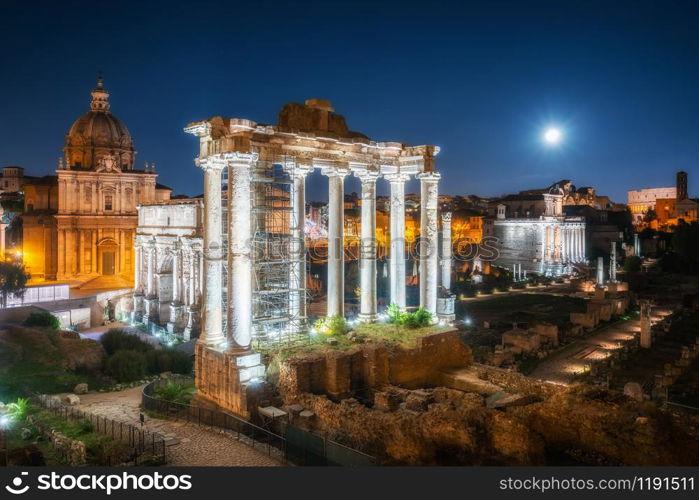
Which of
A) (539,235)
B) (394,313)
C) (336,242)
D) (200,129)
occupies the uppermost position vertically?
(200,129)

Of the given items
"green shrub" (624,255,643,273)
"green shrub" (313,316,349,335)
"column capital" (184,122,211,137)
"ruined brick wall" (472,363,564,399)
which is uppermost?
"column capital" (184,122,211,137)

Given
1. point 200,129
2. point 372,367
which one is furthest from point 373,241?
point 200,129

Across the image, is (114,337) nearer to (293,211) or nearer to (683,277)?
(293,211)

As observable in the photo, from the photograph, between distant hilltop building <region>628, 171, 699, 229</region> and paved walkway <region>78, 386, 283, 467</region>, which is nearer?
paved walkway <region>78, 386, 283, 467</region>

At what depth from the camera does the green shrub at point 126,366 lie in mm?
22188

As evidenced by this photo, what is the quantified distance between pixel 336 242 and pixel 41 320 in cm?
1829

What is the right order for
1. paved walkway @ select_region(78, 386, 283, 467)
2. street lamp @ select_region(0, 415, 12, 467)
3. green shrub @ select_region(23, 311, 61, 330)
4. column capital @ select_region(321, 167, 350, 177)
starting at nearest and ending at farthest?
paved walkway @ select_region(78, 386, 283, 467) → street lamp @ select_region(0, 415, 12, 467) → column capital @ select_region(321, 167, 350, 177) → green shrub @ select_region(23, 311, 61, 330)

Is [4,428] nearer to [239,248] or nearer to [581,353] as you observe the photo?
[239,248]

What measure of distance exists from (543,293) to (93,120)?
4013 cm

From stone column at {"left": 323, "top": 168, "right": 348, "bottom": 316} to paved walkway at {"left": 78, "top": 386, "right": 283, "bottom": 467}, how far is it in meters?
6.38

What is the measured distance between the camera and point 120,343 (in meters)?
26.2

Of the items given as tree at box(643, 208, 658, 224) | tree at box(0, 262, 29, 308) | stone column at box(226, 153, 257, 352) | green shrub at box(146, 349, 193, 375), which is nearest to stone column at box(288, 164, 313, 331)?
stone column at box(226, 153, 257, 352)

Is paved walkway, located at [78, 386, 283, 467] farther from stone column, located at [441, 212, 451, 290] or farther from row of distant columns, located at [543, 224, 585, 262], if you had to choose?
row of distant columns, located at [543, 224, 585, 262]

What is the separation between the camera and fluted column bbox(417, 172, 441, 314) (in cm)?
2016
